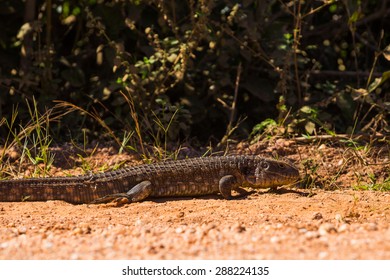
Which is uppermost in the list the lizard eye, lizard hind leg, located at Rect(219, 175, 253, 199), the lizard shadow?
the lizard eye

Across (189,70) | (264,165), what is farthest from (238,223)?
(189,70)

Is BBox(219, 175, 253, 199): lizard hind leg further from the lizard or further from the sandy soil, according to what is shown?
the sandy soil

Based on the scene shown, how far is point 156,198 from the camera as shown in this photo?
343 inches

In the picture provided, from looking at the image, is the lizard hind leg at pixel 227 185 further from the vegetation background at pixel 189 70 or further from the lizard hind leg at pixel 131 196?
the vegetation background at pixel 189 70

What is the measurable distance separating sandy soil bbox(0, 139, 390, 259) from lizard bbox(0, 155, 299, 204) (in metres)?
0.14

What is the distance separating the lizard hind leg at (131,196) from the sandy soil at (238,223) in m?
0.11

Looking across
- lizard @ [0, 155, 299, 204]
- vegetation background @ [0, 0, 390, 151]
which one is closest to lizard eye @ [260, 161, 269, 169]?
lizard @ [0, 155, 299, 204]

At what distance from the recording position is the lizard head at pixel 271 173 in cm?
873

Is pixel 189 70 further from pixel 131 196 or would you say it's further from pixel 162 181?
pixel 131 196

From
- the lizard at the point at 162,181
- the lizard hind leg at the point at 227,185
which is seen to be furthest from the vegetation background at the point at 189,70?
the lizard hind leg at the point at 227,185

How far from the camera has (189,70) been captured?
10828mm

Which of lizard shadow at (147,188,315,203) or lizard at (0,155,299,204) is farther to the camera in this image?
lizard shadow at (147,188,315,203)

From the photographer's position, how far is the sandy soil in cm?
540

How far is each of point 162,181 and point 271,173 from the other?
123cm
